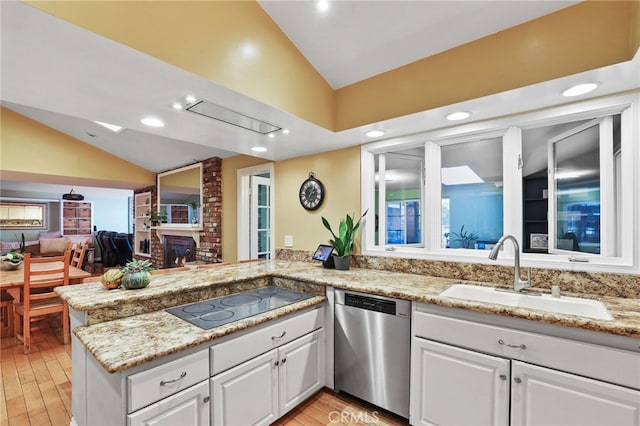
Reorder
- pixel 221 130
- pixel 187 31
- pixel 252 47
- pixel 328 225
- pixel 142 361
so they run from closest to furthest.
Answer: pixel 142 361
pixel 187 31
pixel 252 47
pixel 221 130
pixel 328 225

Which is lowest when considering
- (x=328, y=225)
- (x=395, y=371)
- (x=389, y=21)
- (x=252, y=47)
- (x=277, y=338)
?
(x=395, y=371)

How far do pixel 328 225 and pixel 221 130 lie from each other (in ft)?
4.11

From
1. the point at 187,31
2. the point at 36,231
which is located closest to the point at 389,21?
the point at 187,31

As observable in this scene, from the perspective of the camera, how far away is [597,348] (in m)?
1.25

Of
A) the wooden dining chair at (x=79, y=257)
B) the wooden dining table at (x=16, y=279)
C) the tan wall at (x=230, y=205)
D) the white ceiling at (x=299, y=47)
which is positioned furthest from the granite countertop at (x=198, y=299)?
the wooden dining chair at (x=79, y=257)

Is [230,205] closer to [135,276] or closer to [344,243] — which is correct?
[344,243]

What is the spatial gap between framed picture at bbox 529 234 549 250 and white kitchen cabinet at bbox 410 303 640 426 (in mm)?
985

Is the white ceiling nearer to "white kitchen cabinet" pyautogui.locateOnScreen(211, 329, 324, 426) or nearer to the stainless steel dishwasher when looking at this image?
the stainless steel dishwasher

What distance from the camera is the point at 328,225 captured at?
8.97 feet

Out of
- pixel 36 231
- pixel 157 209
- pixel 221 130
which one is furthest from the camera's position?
pixel 36 231

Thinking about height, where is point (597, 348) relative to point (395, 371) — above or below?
above

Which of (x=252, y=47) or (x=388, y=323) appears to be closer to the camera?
(x=252, y=47)

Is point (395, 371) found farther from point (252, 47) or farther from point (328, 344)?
point (252, 47)

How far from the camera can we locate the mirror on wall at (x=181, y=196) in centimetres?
459
